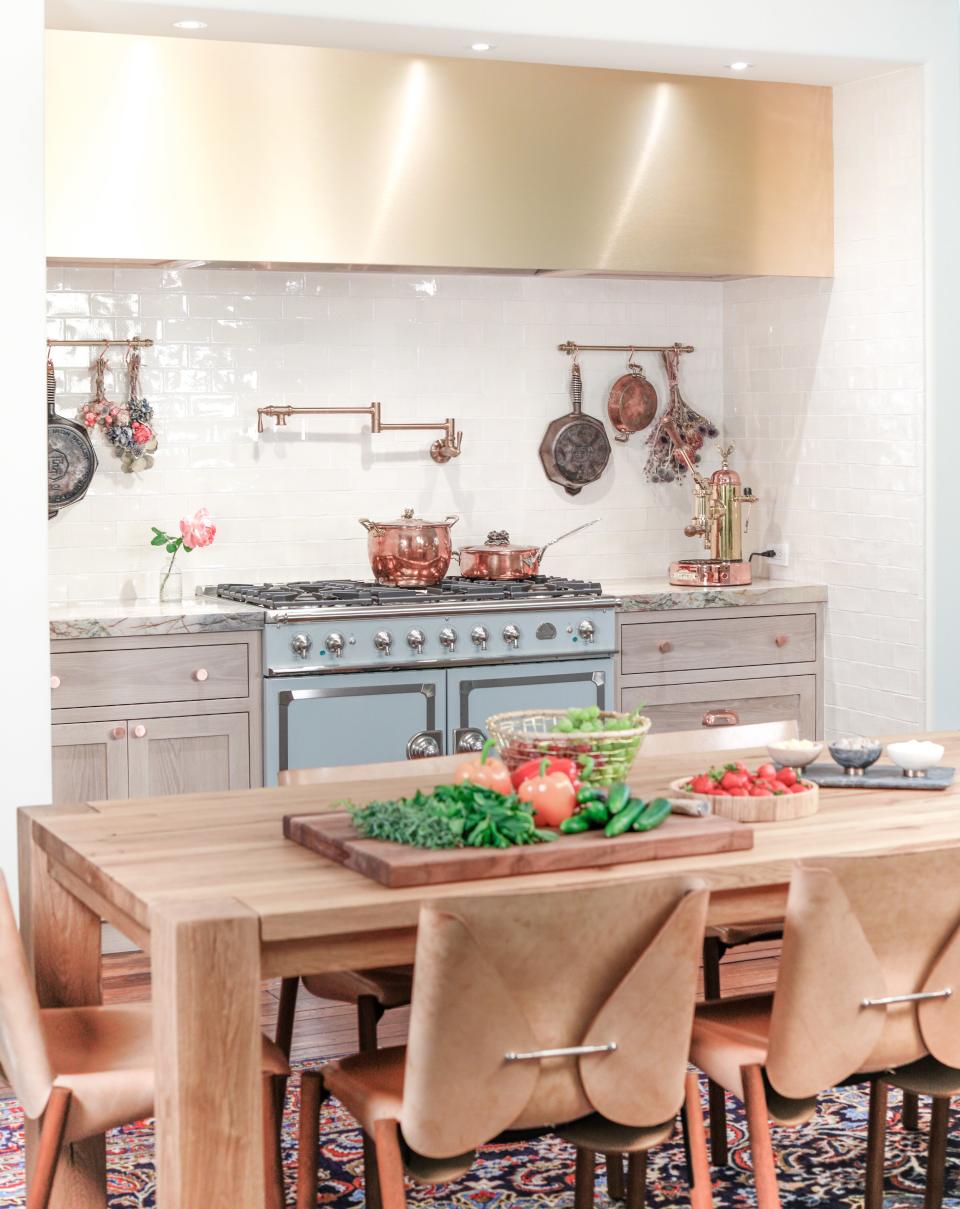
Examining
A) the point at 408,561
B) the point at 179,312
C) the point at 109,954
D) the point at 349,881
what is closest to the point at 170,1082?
the point at 349,881

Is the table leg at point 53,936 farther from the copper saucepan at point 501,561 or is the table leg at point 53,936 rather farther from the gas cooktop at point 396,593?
the copper saucepan at point 501,561

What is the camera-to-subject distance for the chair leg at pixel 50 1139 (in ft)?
8.66

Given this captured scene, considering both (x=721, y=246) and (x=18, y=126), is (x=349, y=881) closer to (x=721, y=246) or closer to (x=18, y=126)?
(x=18, y=126)

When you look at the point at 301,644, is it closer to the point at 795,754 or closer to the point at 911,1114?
the point at 795,754

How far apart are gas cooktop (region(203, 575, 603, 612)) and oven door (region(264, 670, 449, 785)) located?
22 centimetres

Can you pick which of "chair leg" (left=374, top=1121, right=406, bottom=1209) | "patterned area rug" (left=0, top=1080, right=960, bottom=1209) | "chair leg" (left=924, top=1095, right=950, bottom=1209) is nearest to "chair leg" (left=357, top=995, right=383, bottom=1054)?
"patterned area rug" (left=0, top=1080, right=960, bottom=1209)

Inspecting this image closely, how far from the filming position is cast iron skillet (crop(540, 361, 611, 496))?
619 cm

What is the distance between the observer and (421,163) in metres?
5.29

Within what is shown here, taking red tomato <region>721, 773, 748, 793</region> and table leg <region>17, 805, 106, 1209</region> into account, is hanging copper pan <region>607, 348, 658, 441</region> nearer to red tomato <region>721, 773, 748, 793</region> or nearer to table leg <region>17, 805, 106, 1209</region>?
red tomato <region>721, 773, 748, 793</region>

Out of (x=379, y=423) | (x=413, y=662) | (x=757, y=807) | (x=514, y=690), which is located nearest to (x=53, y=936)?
(x=757, y=807)

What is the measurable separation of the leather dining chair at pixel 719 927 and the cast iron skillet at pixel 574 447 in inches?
89.0

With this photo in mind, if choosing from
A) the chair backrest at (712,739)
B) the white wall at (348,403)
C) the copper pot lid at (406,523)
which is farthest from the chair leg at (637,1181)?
the white wall at (348,403)

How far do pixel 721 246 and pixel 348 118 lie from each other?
1.37 m

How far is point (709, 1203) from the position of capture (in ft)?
8.88
